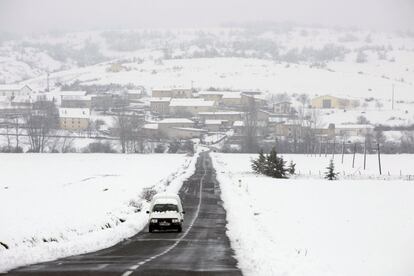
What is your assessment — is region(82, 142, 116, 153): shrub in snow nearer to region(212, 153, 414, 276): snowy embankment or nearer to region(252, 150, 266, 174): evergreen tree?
region(252, 150, 266, 174): evergreen tree

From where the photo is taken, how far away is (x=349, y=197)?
5666 cm

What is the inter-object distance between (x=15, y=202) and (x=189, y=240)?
2503 centimetres

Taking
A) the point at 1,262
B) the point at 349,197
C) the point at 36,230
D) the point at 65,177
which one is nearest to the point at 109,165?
the point at 65,177

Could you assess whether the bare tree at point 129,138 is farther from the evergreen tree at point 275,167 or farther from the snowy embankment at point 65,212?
the evergreen tree at point 275,167

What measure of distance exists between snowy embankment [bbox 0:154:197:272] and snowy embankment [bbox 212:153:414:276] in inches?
262

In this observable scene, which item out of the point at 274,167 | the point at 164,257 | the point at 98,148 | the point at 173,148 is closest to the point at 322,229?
the point at 164,257

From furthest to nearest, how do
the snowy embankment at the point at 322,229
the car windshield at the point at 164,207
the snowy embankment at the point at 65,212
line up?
the car windshield at the point at 164,207
the snowy embankment at the point at 65,212
the snowy embankment at the point at 322,229

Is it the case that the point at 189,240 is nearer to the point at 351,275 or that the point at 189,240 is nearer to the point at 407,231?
the point at 351,275

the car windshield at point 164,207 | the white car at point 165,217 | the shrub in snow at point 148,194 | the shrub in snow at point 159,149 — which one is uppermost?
the car windshield at point 164,207

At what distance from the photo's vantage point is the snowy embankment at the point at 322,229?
77.6ft

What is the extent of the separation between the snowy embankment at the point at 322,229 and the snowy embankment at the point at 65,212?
666cm

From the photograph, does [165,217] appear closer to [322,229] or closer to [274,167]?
[322,229]

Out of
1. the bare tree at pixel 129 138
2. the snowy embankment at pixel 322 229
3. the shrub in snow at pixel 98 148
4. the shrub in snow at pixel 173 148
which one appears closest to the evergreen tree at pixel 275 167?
the snowy embankment at pixel 322 229

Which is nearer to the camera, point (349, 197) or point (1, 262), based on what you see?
point (1, 262)
